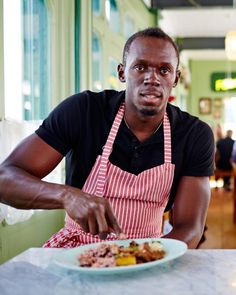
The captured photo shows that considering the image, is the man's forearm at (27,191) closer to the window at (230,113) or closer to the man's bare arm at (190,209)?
the man's bare arm at (190,209)

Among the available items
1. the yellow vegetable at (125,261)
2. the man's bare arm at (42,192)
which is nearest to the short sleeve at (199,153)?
the man's bare arm at (42,192)

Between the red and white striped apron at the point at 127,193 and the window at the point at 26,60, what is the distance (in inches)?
31.1

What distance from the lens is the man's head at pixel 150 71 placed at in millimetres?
1701

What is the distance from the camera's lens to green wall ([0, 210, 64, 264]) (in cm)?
226

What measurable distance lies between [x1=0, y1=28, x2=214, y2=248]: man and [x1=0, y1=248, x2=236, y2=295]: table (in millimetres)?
441

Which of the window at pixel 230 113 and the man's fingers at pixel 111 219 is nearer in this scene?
the man's fingers at pixel 111 219

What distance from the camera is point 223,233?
564cm

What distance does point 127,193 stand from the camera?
171 centimetres

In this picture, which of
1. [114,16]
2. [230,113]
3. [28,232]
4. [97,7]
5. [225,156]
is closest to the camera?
[28,232]

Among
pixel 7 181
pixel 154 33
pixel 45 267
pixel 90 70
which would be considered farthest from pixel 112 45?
pixel 45 267

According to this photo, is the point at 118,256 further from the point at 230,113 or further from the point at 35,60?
the point at 230,113

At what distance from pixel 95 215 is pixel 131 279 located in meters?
0.20

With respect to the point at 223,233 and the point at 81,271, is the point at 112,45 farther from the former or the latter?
the point at 81,271

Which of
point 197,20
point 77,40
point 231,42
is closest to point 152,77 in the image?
point 77,40
